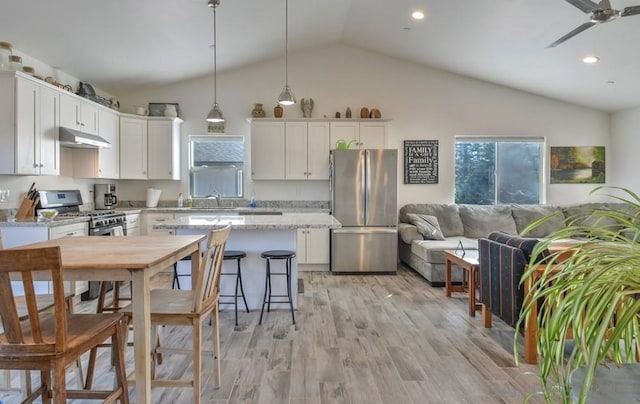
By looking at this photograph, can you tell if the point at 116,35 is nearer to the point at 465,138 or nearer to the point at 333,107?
the point at 333,107

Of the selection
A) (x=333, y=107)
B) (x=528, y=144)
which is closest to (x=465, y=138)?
(x=528, y=144)

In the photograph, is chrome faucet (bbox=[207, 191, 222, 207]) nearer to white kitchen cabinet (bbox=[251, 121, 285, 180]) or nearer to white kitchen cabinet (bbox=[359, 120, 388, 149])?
white kitchen cabinet (bbox=[251, 121, 285, 180])

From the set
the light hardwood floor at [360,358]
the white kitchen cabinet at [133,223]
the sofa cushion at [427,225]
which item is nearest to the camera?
the light hardwood floor at [360,358]

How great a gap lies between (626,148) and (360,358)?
5872 mm

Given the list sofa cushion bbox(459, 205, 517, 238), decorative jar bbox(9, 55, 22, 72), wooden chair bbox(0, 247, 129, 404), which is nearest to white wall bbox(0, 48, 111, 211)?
decorative jar bbox(9, 55, 22, 72)

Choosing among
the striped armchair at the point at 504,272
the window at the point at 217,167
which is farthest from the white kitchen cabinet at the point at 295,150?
the striped armchair at the point at 504,272

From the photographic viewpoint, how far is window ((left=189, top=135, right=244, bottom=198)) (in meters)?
6.54

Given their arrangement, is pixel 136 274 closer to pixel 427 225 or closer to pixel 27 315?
pixel 27 315

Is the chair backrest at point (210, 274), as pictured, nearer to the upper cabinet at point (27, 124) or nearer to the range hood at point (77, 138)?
the upper cabinet at point (27, 124)

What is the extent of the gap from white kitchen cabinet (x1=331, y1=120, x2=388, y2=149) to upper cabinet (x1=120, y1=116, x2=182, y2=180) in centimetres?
249

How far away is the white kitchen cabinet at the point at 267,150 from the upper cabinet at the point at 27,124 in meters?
2.62

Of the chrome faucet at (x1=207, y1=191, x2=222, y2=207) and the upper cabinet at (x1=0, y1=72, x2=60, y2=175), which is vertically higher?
the upper cabinet at (x1=0, y1=72, x2=60, y2=175)

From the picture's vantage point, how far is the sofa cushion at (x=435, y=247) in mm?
4988

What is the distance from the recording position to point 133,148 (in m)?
5.89
